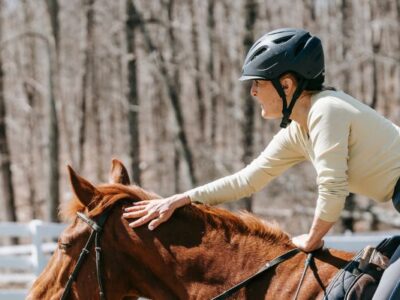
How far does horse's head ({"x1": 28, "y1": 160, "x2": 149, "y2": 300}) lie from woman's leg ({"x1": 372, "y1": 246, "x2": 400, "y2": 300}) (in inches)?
45.8

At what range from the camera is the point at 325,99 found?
3.23 meters

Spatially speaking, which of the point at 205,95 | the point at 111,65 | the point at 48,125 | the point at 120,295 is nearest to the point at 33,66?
the point at 111,65

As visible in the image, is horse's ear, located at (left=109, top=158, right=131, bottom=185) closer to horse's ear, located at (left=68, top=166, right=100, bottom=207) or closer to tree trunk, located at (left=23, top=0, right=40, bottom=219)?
horse's ear, located at (left=68, top=166, right=100, bottom=207)

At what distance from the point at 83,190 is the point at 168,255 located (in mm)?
509

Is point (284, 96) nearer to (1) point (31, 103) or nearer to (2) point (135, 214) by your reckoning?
(2) point (135, 214)

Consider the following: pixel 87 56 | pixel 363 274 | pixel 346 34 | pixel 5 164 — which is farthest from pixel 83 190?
pixel 87 56

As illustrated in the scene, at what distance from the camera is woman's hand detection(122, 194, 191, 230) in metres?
3.51

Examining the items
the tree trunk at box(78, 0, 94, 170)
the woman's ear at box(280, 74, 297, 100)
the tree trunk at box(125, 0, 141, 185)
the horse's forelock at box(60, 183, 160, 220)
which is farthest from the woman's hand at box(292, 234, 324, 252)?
the tree trunk at box(78, 0, 94, 170)

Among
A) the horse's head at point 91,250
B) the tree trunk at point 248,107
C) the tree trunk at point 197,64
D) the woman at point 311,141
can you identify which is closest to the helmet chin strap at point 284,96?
the woman at point 311,141

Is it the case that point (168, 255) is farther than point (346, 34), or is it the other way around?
point (346, 34)

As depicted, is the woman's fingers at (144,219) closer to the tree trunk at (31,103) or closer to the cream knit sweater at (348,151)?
the cream knit sweater at (348,151)

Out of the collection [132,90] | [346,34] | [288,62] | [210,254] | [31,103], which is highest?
[288,62]

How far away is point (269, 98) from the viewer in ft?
11.3

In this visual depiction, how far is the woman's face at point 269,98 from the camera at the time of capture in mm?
3412
